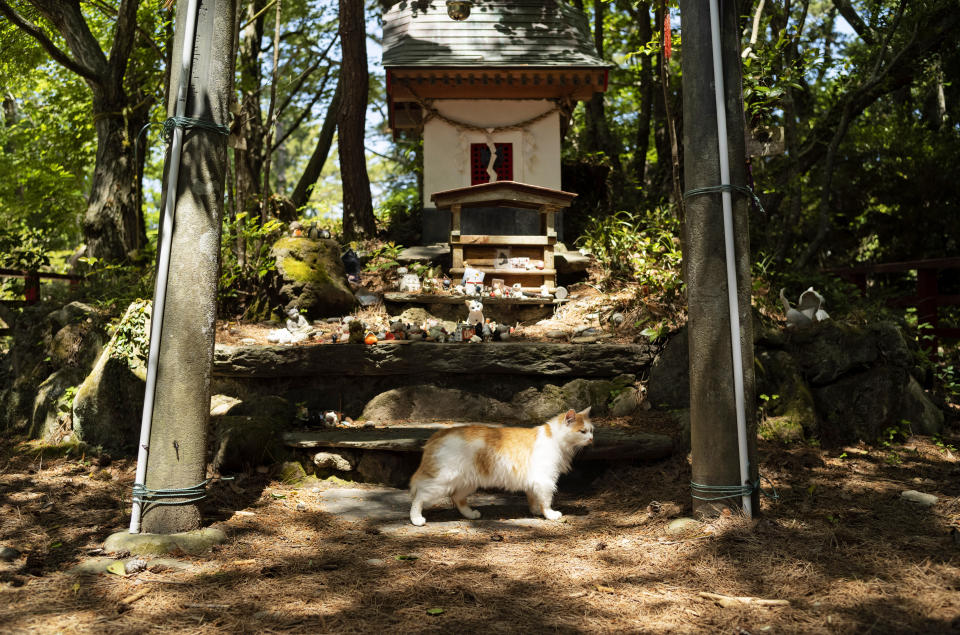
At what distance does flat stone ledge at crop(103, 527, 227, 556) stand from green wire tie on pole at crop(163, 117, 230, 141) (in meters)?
2.26

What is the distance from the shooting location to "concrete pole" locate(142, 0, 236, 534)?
3682mm

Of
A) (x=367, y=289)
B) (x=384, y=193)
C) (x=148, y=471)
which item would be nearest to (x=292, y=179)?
(x=384, y=193)

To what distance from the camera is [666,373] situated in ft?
19.4

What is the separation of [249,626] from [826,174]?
359 inches

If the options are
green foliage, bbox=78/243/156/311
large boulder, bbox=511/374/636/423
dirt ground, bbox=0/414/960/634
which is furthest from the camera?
green foliage, bbox=78/243/156/311

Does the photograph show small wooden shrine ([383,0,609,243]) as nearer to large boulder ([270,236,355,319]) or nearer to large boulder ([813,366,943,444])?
large boulder ([270,236,355,319])

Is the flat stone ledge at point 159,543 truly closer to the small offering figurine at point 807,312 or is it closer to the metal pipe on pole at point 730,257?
the metal pipe on pole at point 730,257

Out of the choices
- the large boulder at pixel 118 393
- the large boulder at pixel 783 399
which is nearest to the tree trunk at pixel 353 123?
the large boulder at pixel 118 393

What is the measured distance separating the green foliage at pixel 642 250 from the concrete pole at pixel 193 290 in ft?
15.6

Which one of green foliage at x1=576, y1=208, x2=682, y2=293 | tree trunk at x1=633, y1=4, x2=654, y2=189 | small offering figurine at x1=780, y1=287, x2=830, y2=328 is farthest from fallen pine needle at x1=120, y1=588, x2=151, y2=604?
tree trunk at x1=633, y1=4, x2=654, y2=189

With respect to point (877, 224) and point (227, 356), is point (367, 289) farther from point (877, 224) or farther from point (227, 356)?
point (877, 224)

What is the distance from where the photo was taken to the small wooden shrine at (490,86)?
396 inches

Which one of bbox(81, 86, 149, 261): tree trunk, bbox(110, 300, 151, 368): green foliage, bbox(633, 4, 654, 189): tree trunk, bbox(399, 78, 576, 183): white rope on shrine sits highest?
bbox(633, 4, 654, 189): tree trunk

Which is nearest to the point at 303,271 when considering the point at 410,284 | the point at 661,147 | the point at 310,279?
the point at 310,279
